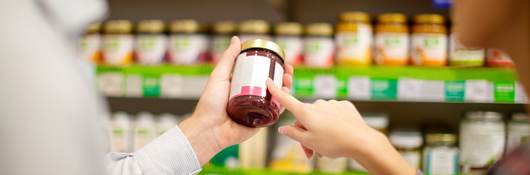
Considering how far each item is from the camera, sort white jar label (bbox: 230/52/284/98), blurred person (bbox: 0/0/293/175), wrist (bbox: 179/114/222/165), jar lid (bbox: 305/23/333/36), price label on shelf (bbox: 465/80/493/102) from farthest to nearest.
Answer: jar lid (bbox: 305/23/333/36), price label on shelf (bbox: 465/80/493/102), wrist (bbox: 179/114/222/165), white jar label (bbox: 230/52/284/98), blurred person (bbox: 0/0/293/175)

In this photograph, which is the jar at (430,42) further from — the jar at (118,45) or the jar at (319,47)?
the jar at (118,45)

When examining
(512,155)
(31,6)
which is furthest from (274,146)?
(31,6)

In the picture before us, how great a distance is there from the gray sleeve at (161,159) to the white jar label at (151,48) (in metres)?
1.06

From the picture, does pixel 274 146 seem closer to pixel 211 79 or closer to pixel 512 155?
pixel 211 79

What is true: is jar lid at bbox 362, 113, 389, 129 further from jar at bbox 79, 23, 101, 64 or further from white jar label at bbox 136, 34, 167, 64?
jar at bbox 79, 23, 101, 64

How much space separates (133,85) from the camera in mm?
2309

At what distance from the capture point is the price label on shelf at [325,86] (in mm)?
2170

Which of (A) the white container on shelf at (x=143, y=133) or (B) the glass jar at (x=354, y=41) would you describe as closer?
(B) the glass jar at (x=354, y=41)

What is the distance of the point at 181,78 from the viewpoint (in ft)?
7.50

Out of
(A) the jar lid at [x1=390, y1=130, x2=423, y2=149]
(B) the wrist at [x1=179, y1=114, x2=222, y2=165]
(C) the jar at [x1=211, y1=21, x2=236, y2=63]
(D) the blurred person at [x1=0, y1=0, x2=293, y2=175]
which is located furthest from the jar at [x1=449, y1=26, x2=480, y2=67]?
(D) the blurred person at [x1=0, y1=0, x2=293, y2=175]

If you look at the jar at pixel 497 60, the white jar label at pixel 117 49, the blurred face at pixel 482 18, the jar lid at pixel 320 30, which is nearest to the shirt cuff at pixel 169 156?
the blurred face at pixel 482 18

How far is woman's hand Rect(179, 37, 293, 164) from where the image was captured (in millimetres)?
1359

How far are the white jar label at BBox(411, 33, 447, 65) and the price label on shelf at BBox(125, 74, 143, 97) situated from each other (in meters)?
0.94

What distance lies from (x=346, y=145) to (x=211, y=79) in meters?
0.32
